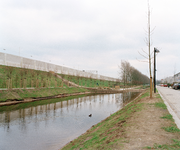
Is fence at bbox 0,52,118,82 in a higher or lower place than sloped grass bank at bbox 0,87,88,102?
higher

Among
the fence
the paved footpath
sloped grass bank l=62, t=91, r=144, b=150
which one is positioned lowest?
sloped grass bank l=62, t=91, r=144, b=150

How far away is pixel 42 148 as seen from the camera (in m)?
6.59

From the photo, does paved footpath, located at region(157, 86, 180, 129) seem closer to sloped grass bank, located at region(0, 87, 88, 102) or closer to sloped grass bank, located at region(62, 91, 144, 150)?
sloped grass bank, located at region(62, 91, 144, 150)

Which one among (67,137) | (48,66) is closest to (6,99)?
(67,137)

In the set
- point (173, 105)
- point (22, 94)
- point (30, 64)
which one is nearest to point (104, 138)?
point (173, 105)

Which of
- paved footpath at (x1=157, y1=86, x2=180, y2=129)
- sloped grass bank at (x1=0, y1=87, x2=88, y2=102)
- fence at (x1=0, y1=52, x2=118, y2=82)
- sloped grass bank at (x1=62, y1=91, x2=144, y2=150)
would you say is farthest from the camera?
fence at (x1=0, y1=52, x2=118, y2=82)

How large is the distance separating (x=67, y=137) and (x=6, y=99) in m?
13.5

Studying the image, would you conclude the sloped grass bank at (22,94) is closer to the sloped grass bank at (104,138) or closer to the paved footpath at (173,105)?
the sloped grass bank at (104,138)

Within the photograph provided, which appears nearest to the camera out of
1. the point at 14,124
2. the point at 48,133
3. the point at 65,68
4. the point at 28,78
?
the point at 48,133

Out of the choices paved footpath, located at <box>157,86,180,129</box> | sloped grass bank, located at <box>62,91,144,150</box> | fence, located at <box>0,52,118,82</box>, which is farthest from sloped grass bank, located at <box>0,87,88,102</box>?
paved footpath, located at <box>157,86,180,129</box>

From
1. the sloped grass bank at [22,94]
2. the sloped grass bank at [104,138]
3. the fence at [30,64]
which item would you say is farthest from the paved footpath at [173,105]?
the fence at [30,64]

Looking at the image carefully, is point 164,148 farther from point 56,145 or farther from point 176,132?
point 56,145

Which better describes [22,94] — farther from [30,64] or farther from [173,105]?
[30,64]

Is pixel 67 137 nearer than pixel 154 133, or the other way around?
pixel 154 133
